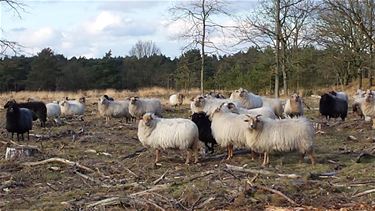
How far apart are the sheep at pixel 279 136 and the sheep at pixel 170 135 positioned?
1263mm

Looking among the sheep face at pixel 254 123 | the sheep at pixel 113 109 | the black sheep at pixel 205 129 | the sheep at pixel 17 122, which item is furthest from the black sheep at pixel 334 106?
the sheep at pixel 17 122

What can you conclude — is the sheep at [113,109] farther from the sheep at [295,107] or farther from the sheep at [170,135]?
the sheep at [170,135]

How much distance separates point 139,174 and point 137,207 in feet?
9.52

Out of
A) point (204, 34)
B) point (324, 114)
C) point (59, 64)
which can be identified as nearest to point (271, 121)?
point (324, 114)

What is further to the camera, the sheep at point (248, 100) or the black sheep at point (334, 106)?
the black sheep at point (334, 106)

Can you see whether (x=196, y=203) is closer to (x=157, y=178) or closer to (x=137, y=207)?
(x=137, y=207)

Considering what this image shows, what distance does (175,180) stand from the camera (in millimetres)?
10062

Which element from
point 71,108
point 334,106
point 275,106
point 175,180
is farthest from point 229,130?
point 71,108

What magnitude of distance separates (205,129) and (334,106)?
932 cm

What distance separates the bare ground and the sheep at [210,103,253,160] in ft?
1.25

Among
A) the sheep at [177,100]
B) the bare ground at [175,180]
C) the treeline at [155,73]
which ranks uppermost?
the treeline at [155,73]

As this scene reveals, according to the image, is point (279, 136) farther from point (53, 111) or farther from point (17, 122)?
point (53, 111)

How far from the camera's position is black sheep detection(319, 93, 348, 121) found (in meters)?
21.8

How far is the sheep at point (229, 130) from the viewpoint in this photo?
13.0 metres
